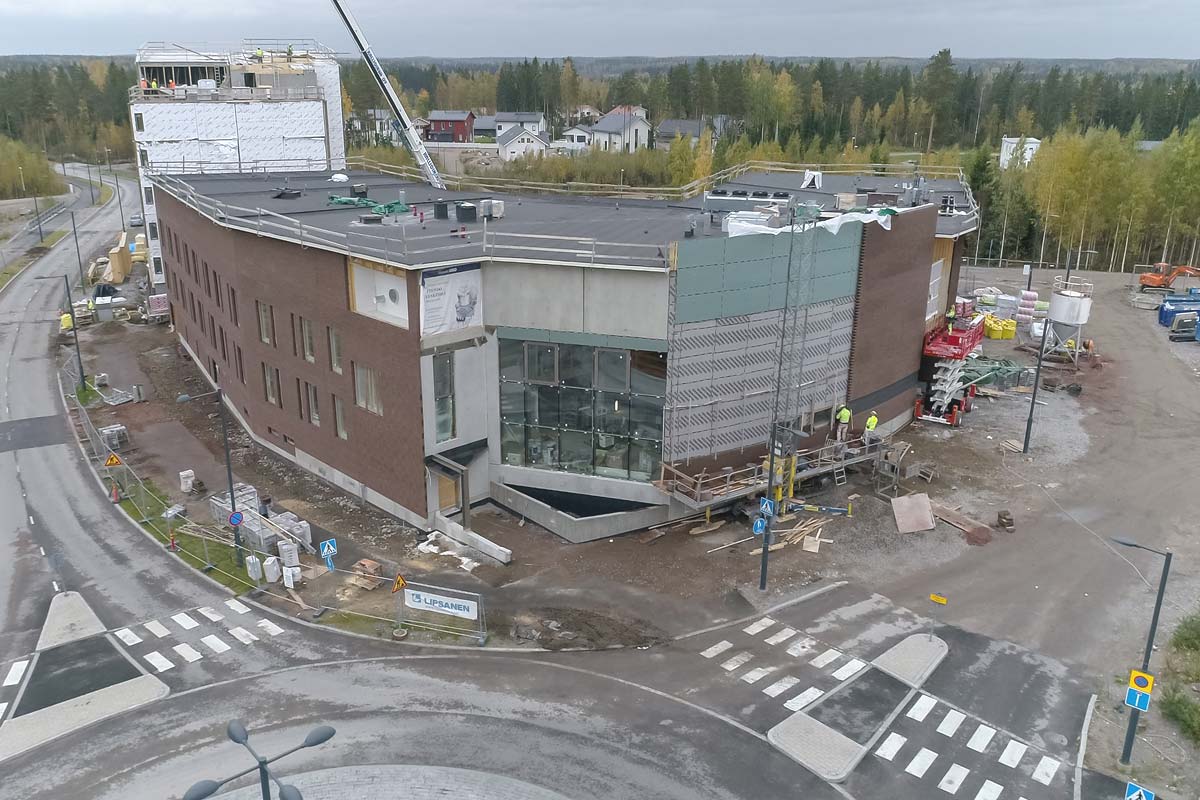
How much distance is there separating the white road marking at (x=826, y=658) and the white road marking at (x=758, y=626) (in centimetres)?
185

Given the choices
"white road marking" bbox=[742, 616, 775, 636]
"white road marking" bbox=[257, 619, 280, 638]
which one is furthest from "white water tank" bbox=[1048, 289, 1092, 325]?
"white road marking" bbox=[257, 619, 280, 638]

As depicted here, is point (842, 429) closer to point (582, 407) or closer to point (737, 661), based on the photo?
point (582, 407)

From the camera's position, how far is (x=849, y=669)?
22.6m

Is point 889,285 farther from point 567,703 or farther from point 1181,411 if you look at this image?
point 567,703

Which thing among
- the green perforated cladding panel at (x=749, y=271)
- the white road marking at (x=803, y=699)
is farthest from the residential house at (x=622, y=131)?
the white road marking at (x=803, y=699)

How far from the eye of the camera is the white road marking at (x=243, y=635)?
23969mm

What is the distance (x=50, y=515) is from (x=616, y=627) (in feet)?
73.2

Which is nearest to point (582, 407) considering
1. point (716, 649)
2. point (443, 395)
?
point (443, 395)

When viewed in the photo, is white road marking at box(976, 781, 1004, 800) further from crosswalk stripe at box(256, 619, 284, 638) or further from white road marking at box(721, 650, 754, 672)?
crosswalk stripe at box(256, 619, 284, 638)

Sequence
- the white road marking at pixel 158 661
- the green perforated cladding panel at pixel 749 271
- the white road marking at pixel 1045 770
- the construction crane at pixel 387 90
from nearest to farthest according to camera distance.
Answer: the white road marking at pixel 1045 770
the white road marking at pixel 158 661
the green perforated cladding panel at pixel 749 271
the construction crane at pixel 387 90

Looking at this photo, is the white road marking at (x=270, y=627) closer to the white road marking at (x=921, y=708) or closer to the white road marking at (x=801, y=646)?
the white road marking at (x=801, y=646)

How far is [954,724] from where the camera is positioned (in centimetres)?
2056

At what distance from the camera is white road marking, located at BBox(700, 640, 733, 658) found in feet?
76.2

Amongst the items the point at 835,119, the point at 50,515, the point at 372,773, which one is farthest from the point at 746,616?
the point at 835,119
